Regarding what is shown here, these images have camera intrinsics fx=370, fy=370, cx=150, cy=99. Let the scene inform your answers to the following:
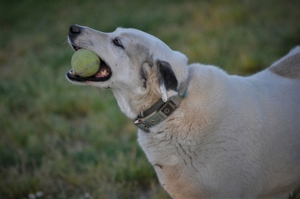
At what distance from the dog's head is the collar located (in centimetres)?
6

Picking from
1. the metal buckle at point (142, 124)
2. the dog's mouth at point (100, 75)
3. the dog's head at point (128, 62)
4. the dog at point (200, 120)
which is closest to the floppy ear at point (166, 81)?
the dog at point (200, 120)

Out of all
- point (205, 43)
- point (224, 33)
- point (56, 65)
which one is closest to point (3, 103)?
point (56, 65)

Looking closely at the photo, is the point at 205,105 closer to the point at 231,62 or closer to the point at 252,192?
the point at 252,192

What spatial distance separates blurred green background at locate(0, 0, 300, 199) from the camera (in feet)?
13.1

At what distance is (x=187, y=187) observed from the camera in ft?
9.67

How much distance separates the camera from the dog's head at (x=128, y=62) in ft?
9.88

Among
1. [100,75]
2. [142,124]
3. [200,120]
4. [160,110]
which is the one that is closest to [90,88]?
[100,75]

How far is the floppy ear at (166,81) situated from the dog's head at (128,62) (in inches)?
5.0

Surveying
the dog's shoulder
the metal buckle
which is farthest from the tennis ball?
the dog's shoulder

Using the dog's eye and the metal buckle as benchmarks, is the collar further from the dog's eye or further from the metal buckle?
the dog's eye

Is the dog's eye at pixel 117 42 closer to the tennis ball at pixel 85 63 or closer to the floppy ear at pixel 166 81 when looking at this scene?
the tennis ball at pixel 85 63

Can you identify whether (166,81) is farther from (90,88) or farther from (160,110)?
(90,88)

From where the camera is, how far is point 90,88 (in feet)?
20.8

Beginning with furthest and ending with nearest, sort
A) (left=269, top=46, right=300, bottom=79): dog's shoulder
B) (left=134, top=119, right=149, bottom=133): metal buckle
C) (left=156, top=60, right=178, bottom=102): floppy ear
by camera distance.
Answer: (left=269, top=46, right=300, bottom=79): dog's shoulder → (left=134, top=119, right=149, bottom=133): metal buckle → (left=156, top=60, right=178, bottom=102): floppy ear
